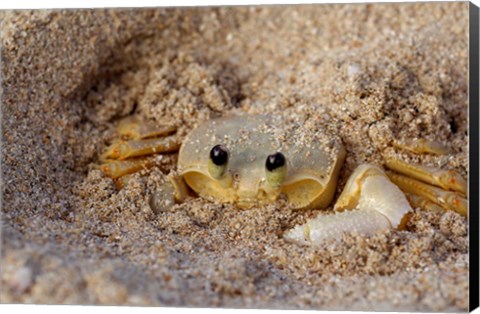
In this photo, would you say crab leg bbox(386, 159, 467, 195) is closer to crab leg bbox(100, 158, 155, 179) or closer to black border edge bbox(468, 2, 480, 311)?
black border edge bbox(468, 2, 480, 311)

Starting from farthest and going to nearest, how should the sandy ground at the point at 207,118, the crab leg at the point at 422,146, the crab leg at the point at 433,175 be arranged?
the crab leg at the point at 422,146, the crab leg at the point at 433,175, the sandy ground at the point at 207,118

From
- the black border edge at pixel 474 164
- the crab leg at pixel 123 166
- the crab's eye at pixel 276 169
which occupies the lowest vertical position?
the black border edge at pixel 474 164

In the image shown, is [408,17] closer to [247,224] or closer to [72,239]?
[247,224]

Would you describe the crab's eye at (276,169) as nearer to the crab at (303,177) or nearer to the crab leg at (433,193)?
the crab at (303,177)

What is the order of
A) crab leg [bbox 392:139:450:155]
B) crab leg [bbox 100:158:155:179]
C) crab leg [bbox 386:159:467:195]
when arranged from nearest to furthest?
crab leg [bbox 386:159:467:195] < crab leg [bbox 392:139:450:155] < crab leg [bbox 100:158:155:179]

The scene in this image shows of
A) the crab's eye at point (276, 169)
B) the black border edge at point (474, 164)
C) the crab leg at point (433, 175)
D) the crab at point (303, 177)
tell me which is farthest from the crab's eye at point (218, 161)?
the black border edge at point (474, 164)

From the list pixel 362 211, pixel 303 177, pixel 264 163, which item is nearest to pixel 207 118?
pixel 264 163

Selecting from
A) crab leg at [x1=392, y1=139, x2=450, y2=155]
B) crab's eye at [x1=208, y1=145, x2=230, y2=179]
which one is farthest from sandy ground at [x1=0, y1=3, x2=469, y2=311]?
crab's eye at [x1=208, y1=145, x2=230, y2=179]
